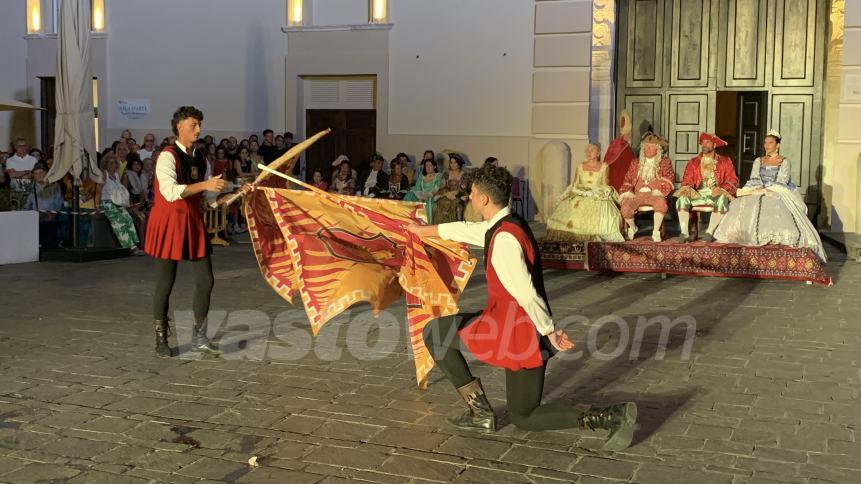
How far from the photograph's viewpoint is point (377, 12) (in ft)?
66.8

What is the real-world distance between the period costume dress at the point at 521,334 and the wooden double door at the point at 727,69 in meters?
13.4

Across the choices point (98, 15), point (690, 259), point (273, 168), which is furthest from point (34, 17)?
point (273, 168)

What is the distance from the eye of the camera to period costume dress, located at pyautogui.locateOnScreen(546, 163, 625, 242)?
43.5 feet

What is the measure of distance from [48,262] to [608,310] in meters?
7.50

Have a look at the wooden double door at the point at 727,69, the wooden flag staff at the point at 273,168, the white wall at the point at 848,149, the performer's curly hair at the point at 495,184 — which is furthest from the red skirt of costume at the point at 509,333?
the wooden double door at the point at 727,69

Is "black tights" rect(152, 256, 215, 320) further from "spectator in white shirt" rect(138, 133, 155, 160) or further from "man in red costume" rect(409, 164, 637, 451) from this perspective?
"spectator in white shirt" rect(138, 133, 155, 160)

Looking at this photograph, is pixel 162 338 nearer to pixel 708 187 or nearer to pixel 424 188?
pixel 708 187

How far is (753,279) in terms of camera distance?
12.3 metres

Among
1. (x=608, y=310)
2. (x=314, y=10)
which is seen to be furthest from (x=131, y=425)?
(x=314, y=10)

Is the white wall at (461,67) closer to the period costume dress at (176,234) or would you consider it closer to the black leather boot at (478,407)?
the period costume dress at (176,234)

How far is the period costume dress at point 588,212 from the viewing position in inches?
522

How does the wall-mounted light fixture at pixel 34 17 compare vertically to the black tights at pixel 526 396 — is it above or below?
above

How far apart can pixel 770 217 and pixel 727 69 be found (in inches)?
241

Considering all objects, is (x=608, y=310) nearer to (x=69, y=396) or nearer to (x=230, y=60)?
(x=69, y=396)
